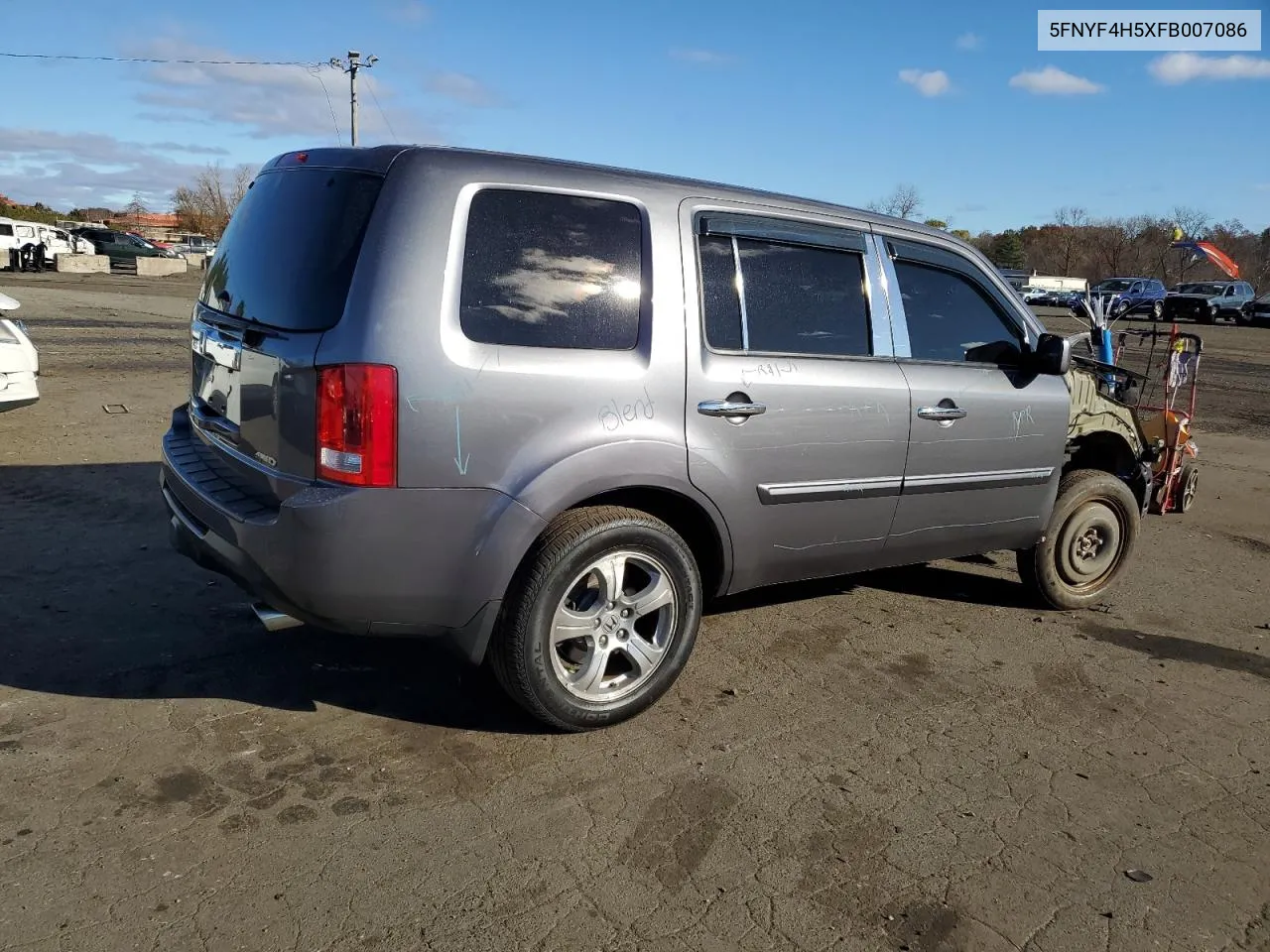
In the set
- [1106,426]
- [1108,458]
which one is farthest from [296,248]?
[1108,458]

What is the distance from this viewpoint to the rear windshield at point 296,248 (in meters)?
3.21

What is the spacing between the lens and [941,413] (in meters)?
4.43

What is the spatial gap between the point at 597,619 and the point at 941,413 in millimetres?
1855

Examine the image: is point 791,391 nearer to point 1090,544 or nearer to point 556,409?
point 556,409

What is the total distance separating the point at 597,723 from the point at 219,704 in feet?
4.60

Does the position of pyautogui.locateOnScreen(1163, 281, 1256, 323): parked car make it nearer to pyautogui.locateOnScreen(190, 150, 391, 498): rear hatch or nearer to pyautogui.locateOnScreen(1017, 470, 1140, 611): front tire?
pyautogui.locateOnScreen(1017, 470, 1140, 611): front tire

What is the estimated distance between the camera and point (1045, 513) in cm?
507

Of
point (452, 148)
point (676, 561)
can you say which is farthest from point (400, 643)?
point (452, 148)

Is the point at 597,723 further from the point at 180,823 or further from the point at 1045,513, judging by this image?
the point at 1045,513

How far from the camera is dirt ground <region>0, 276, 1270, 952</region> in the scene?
268cm

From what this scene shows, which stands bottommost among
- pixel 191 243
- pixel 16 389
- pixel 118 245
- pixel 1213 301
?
pixel 16 389

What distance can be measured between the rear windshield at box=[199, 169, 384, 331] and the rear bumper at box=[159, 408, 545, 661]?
60 cm

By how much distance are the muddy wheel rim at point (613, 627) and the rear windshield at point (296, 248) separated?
1.25 metres

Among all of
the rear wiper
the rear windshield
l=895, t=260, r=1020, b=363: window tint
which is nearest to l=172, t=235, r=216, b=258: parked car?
the rear wiper
